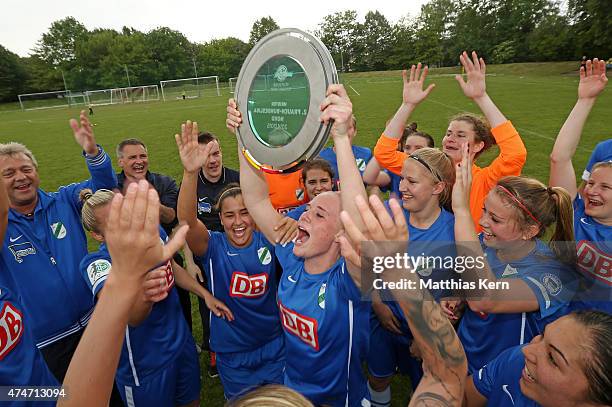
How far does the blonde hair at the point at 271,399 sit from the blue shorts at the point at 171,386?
1669mm

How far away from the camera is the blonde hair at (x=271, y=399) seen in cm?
111

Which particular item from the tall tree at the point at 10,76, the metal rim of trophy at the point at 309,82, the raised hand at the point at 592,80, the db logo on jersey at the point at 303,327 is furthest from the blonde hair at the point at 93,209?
the tall tree at the point at 10,76

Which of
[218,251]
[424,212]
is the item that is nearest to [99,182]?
[218,251]

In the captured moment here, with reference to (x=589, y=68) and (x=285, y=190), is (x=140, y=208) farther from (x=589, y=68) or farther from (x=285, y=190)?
(x=589, y=68)

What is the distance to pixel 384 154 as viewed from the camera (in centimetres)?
340

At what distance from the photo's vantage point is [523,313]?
206cm

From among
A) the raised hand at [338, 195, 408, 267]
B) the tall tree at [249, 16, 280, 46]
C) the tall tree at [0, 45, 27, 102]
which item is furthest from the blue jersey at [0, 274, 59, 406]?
the tall tree at [249, 16, 280, 46]

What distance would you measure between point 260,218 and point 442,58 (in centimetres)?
7278

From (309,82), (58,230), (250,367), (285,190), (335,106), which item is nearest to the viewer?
(335,106)

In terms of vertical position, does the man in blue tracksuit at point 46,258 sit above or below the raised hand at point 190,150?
below

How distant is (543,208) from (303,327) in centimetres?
161

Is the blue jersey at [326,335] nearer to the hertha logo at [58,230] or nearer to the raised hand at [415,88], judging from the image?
the raised hand at [415,88]

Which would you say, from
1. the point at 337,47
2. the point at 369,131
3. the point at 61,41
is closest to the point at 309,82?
the point at 369,131

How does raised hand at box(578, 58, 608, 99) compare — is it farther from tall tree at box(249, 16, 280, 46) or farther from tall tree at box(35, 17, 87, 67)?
tall tree at box(35, 17, 87, 67)
